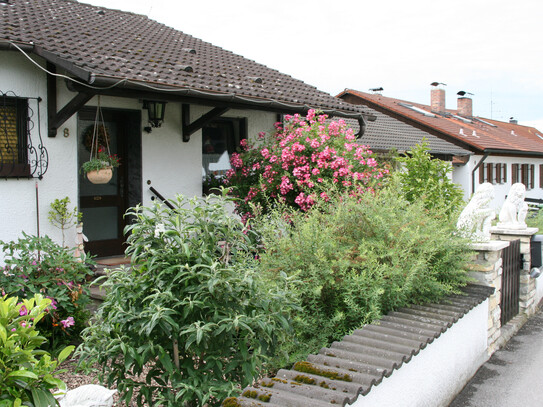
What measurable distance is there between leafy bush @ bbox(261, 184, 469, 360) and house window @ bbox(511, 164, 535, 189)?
2638 cm

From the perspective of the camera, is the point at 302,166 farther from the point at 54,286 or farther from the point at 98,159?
the point at 54,286

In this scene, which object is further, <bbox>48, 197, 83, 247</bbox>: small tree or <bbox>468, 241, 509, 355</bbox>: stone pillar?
<bbox>48, 197, 83, 247</bbox>: small tree

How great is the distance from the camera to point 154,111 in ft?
26.0

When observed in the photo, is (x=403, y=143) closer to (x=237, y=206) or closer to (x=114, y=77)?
(x=237, y=206)

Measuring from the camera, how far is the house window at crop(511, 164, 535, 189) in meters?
28.8

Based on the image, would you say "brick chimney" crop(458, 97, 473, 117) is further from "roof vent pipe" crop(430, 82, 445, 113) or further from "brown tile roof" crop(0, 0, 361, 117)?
"brown tile roof" crop(0, 0, 361, 117)

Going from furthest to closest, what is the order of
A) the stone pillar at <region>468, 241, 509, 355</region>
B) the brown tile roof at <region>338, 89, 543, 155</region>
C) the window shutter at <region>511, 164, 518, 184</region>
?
the window shutter at <region>511, 164, 518, 184</region>
the brown tile roof at <region>338, 89, 543, 155</region>
the stone pillar at <region>468, 241, 509, 355</region>

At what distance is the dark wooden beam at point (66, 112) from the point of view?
6.56 m

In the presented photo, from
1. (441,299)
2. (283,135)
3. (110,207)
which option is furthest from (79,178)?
(441,299)

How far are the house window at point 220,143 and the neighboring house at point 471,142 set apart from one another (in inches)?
425

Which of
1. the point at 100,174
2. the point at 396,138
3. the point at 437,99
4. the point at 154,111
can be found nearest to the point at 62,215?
the point at 100,174

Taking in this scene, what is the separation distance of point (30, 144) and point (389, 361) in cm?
542

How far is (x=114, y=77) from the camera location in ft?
20.9

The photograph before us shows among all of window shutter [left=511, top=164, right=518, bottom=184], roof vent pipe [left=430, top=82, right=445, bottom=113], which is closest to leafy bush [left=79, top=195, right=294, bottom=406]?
window shutter [left=511, top=164, right=518, bottom=184]
